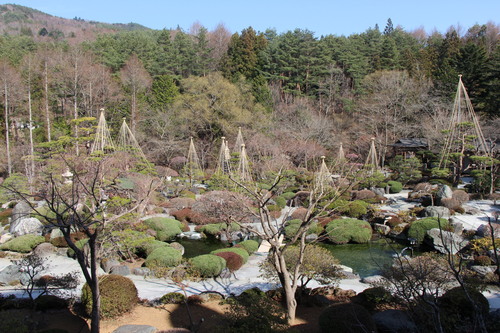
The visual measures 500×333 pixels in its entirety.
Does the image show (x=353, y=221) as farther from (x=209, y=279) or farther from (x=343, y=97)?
(x=343, y=97)

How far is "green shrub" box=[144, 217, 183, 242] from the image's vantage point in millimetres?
14078

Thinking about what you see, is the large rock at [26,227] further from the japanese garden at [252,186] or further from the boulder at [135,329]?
the boulder at [135,329]

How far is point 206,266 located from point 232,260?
3.88ft

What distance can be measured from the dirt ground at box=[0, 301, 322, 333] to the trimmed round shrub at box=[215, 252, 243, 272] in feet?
9.36

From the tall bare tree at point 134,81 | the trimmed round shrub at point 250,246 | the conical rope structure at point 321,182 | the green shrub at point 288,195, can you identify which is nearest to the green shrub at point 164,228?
the trimmed round shrub at point 250,246

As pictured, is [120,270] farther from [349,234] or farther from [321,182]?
[349,234]

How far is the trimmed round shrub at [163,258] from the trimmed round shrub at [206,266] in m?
0.75

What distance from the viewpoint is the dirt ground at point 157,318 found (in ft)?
22.9

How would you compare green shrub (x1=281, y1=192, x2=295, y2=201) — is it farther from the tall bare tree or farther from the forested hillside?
the tall bare tree

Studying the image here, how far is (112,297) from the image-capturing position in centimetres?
720

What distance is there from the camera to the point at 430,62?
3353cm

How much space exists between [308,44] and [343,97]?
5986 millimetres

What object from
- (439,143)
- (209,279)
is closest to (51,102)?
(209,279)

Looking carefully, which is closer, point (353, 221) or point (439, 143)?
point (353, 221)
